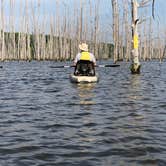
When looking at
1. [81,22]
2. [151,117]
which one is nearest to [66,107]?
[151,117]

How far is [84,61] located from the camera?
1962cm

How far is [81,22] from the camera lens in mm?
78750

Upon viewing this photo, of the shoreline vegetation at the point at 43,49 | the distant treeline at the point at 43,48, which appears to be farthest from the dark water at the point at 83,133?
the distant treeline at the point at 43,48

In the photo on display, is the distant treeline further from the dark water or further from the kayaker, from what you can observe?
the dark water

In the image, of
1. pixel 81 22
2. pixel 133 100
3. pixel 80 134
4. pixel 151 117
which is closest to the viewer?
pixel 80 134

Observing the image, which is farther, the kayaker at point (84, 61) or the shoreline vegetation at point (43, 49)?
the shoreline vegetation at point (43, 49)

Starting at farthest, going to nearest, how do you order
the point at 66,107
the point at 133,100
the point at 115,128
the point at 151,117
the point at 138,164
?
the point at 133,100 → the point at 66,107 → the point at 151,117 → the point at 115,128 → the point at 138,164

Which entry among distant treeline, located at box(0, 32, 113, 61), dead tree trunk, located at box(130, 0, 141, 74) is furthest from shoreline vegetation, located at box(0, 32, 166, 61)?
dead tree trunk, located at box(130, 0, 141, 74)

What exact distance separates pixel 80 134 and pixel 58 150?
121 cm

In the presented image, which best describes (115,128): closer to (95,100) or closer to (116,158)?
(116,158)

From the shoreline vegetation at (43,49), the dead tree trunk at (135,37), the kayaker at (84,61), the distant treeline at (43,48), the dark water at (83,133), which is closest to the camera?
the dark water at (83,133)

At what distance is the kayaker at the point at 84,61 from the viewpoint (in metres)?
19.5

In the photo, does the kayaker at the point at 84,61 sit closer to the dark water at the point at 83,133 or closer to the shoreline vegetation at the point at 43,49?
the dark water at the point at 83,133

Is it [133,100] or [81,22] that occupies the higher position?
[81,22]
